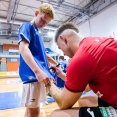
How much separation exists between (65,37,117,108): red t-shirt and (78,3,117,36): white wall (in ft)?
21.1

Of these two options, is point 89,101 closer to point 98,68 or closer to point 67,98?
point 67,98

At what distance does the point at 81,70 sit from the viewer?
2.71ft

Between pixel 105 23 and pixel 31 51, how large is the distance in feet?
22.7

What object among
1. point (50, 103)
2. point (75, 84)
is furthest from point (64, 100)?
point (50, 103)

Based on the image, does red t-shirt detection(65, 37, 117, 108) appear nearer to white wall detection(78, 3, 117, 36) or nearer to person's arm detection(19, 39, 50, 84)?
person's arm detection(19, 39, 50, 84)

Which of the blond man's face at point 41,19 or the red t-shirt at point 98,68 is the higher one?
the blond man's face at point 41,19

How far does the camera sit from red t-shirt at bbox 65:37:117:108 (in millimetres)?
812

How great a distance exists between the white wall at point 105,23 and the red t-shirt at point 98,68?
21.1 feet

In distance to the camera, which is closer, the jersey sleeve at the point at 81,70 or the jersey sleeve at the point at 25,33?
the jersey sleeve at the point at 81,70

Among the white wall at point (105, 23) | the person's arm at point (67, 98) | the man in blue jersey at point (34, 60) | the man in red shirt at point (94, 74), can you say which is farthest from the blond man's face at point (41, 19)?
the white wall at point (105, 23)

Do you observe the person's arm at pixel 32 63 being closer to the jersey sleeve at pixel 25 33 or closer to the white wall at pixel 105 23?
the jersey sleeve at pixel 25 33

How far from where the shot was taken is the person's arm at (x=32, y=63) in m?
1.11

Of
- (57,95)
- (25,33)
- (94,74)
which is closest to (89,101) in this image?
(57,95)

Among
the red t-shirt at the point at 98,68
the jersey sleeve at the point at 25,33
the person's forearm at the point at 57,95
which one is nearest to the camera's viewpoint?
the red t-shirt at the point at 98,68
